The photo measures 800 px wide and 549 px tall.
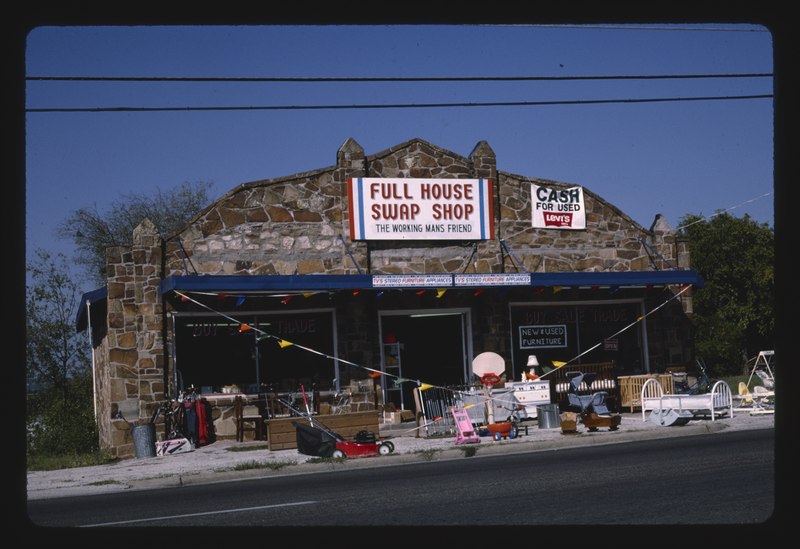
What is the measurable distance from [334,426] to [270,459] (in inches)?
77.5

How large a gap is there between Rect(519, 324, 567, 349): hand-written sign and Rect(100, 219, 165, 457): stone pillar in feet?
28.5

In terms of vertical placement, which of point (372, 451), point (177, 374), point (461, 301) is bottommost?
point (372, 451)

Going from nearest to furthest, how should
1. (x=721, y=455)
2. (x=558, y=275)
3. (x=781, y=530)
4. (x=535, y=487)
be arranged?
(x=781, y=530) → (x=535, y=487) → (x=721, y=455) → (x=558, y=275)

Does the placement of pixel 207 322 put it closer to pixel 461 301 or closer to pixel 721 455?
pixel 461 301

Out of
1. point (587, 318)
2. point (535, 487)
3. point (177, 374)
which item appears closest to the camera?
point (535, 487)

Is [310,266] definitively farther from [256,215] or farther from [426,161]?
[426,161]

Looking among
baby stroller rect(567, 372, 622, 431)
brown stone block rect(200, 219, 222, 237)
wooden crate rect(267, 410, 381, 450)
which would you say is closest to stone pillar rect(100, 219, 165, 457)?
brown stone block rect(200, 219, 222, 237)

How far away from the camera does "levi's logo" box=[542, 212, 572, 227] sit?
23.1 metres

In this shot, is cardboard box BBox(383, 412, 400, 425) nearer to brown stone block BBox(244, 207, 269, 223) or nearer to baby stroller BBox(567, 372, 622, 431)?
baby stroller BBox(567, 372, 622, 431)

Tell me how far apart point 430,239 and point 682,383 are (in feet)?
23.9

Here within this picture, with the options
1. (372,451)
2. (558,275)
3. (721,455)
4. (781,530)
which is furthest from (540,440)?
(781,530)

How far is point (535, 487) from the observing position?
10.3 meters

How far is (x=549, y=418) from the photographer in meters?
20.0

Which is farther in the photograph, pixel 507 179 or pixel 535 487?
pixel 507 179
